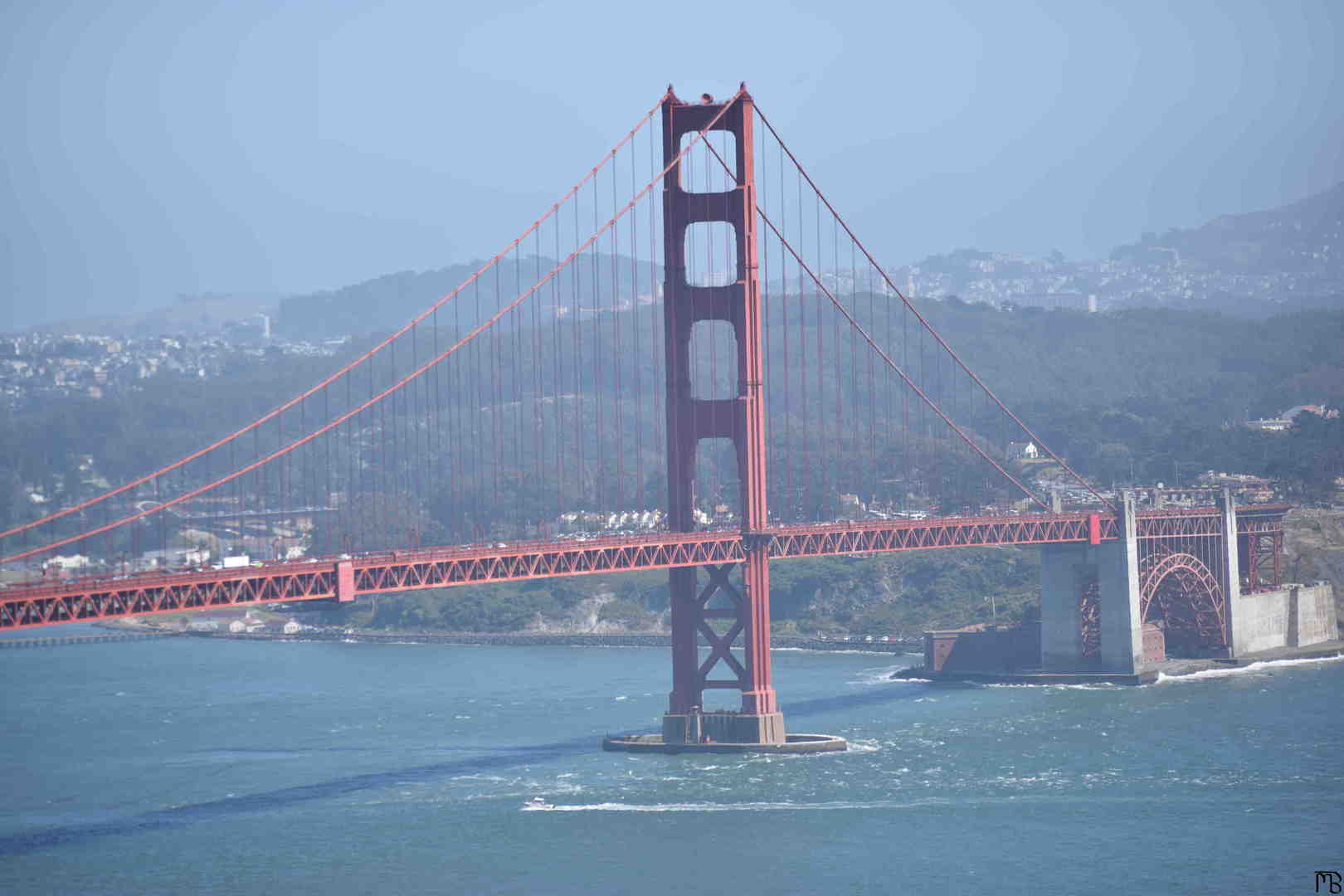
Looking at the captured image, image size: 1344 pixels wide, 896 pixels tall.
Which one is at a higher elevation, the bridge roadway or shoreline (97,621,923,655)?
the bridge roadway

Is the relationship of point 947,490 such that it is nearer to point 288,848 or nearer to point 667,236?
point 667,236

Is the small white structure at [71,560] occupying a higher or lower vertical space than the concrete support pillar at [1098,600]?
higher

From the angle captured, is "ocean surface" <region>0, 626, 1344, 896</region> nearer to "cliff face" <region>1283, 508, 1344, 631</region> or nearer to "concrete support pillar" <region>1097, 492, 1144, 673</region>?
"concrete support pillar" <region>1097, 492, 1144, 673</region>

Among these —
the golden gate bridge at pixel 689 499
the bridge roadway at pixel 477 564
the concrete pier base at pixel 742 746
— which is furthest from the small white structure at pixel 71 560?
the concrete pier base at pixel 742 746

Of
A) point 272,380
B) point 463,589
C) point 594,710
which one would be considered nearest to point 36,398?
point 272,380

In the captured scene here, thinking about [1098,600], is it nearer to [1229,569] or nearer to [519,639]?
[1229,569]

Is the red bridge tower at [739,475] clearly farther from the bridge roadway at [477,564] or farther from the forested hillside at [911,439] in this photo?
the forested hillside at [911,439]

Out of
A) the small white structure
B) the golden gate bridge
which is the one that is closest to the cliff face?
the golden gate bridge
